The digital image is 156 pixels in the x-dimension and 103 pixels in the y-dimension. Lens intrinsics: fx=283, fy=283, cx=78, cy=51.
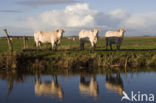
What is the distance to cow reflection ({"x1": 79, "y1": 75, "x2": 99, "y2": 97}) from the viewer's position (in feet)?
57.7

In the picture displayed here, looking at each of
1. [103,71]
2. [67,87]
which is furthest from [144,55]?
[67,87]

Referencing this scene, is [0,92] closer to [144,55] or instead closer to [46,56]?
[46,56]

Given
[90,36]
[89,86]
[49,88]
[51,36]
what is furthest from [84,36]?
[49,88]

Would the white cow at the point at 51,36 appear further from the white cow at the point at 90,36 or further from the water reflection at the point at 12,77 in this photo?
the water reflection at the point at 12,77

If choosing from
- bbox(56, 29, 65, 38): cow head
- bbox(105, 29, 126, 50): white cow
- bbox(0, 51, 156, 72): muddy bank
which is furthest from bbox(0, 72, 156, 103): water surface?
bbox(105, 29, 126, 50): white cow

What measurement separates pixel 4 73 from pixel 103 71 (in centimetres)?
869

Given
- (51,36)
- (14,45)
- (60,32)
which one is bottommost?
(14,45)

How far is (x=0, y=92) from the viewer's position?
17.9 metres

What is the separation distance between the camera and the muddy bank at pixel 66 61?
26.2 meters

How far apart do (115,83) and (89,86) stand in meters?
2.19

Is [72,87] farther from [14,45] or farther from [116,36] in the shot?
[14,45]

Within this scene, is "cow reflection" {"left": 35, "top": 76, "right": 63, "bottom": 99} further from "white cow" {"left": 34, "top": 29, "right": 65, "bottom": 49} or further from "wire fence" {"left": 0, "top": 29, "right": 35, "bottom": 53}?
"white cow" {"left": 34, "top": 29, "right": 65, "bottom": 49}

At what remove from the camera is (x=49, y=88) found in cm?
1944

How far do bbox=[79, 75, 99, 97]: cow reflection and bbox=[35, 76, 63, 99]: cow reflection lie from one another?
1.54 meters
